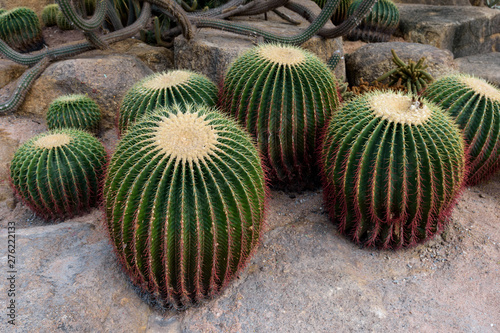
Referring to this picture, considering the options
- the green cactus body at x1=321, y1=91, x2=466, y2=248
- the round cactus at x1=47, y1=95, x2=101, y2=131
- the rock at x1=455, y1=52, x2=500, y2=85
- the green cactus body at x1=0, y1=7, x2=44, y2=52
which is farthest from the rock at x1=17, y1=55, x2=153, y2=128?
the rock at x1=455, y1=52, x2=500, y2=85

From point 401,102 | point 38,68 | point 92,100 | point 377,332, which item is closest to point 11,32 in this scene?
point 38,68

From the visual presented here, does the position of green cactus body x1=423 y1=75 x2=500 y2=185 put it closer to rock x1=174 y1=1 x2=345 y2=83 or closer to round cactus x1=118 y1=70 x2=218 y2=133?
rock x1=174 y1=1 x2=345 y2=83

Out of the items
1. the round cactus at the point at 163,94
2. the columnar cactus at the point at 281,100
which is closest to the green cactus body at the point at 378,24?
the columnar cactus at the point at 281,100

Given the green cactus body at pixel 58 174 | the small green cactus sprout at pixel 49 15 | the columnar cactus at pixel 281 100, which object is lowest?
the green cactus body at pixel 58 174

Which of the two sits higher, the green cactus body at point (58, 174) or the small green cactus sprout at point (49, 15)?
the small green cactus sprout at point (49, 15)

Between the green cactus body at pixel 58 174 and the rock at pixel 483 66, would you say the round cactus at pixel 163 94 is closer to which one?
the green cactus body at pixel 58 174

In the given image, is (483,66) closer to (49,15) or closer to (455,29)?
(455,29)

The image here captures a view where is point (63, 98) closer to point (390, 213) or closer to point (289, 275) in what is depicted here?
point (289, 275)
